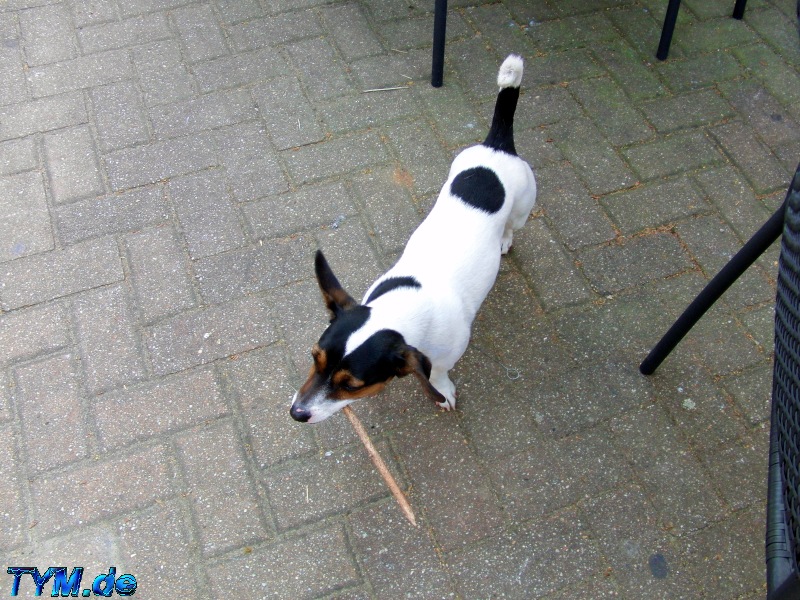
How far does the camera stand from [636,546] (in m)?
2.56

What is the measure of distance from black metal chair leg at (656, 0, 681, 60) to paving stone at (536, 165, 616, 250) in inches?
46.6

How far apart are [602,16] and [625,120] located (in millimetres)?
1012

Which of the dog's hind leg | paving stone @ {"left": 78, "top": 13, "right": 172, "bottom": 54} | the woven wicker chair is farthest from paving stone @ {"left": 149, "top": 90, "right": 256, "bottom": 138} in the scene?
the woven wicker chair

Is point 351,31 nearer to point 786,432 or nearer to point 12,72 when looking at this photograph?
point 12,72

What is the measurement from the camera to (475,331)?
3131 mm

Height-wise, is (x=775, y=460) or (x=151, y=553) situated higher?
(x=775, y=460)

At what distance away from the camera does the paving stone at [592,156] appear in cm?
365

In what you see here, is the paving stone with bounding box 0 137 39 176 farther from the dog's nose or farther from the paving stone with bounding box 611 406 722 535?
the paving stone with bounding box 611 406 722 535

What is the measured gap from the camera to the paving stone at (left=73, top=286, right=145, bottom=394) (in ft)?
9.77

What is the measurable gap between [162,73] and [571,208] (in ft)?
8.65

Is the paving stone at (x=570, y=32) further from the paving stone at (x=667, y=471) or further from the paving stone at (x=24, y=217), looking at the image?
the paving stone at (x=24, y=217)

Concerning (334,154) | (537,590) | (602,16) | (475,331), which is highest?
(602,16)

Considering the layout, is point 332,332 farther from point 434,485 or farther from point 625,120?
point 625,120

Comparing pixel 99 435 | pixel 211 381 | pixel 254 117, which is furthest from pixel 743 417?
pixel 254 117
